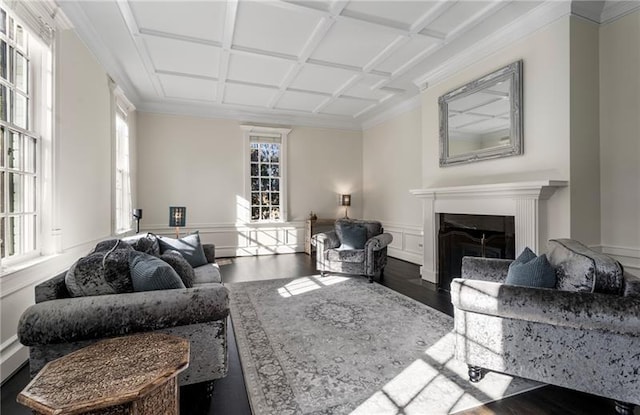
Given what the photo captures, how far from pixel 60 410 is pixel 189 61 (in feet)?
14.3

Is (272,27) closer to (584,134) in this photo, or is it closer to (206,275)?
(206,275)

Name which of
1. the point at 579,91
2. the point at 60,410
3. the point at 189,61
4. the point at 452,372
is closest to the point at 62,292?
the point at 60,410

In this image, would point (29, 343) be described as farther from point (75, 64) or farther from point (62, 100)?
point (75, 64)

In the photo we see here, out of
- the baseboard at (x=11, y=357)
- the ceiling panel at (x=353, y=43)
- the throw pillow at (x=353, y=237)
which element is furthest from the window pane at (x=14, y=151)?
the throw pillow at (x=353, y=237)

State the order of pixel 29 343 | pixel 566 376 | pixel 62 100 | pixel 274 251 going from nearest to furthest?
1. pixel 29 343
2. pixel 566 376
3. pixel 62 100
4. pixel 274 251

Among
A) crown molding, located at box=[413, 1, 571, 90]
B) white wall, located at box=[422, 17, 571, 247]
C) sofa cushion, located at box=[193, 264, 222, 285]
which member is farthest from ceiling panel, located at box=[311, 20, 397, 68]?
sofa cushion, located at box=[193, 264, 222, 285]

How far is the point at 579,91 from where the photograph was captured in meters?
3.04

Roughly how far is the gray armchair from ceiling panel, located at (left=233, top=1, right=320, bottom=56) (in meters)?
2.78

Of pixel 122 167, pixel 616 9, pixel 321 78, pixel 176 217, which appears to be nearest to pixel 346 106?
pixel 321 78

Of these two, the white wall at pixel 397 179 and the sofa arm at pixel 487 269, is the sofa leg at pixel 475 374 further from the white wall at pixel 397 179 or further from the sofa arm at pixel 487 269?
the white wall at pixel 397 179

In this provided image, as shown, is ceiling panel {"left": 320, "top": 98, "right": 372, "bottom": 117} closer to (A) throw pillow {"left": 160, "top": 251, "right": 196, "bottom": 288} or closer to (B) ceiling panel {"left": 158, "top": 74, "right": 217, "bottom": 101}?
(B) ceiling panel {"left": 158, "top": 74, "right": 217, "bottom": 101}

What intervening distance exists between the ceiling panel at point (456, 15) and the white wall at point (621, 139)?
1323 mm

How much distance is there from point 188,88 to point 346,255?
3935mm

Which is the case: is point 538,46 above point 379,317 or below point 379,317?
above
